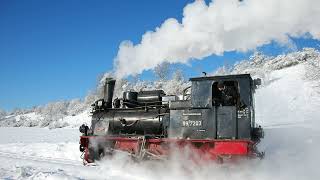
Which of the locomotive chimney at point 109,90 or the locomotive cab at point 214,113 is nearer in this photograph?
the locomotive cab at point 214,113

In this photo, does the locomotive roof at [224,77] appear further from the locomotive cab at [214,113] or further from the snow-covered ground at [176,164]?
the snow-covered ground at [176,164]

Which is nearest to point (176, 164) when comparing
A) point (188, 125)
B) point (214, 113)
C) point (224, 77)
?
point (188, 125)

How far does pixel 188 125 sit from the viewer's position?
10.8 metres

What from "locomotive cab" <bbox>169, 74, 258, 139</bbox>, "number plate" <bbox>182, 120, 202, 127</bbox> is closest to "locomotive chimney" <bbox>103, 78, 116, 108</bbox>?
"locomotive cab" <bbox>169, 74, 258, 139</bbox>

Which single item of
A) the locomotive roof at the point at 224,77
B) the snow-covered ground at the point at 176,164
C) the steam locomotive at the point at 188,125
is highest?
the locomotive roof at the point at 224,77

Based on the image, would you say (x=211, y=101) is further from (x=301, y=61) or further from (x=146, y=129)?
(x=301, y=61)

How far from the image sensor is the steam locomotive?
10188 mm

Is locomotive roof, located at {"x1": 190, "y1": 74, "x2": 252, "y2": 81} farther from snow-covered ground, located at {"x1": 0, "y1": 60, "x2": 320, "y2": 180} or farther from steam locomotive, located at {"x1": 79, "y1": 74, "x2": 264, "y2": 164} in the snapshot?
snow-covered ground, located at {"x1": 0, "y1": 60, "x2": 320, "y2": 180}

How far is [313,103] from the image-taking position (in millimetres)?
38188

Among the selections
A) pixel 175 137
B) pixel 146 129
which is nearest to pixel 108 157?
pixel 146 129

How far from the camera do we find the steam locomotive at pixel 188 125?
10.2 meters

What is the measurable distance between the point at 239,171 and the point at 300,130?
1477 cm

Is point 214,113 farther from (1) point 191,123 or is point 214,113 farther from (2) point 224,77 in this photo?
(2) point 224,77

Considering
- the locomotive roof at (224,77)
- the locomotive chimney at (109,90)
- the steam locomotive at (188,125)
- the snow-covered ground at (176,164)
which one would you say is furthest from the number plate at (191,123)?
the locomotive chimney at (109,90)
